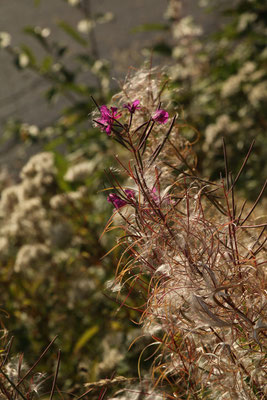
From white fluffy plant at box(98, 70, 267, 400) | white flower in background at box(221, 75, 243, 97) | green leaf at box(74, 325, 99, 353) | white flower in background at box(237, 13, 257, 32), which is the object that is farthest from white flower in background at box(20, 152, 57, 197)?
white flower in background at box(237, 13, 257, 32)

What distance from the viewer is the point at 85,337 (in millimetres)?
1802

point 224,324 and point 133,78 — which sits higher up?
point 133,78

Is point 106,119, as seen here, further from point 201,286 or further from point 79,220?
point 79,220

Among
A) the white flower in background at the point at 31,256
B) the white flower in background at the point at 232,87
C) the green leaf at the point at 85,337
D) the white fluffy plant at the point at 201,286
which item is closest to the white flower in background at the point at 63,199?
the white flower in background at the point at 31,256

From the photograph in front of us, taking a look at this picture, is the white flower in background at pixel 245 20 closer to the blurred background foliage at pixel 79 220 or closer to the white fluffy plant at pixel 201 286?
the blurred background foliage at pixel 79 220

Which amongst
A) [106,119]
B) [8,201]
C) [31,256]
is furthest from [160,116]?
[8,201]

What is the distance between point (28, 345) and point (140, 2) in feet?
17.8

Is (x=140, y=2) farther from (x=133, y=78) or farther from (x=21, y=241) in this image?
(x=133, y=78)

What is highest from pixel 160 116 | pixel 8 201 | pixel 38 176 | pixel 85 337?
pixel 160 116

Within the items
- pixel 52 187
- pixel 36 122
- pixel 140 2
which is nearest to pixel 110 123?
pixel 52 187

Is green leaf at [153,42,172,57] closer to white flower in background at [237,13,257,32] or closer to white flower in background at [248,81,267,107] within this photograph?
white flower in background at [237,13,257,32]

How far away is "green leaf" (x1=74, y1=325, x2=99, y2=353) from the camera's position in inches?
70.5

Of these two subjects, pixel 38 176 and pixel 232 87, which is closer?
pixel 38 176

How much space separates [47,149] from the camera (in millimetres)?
2736
